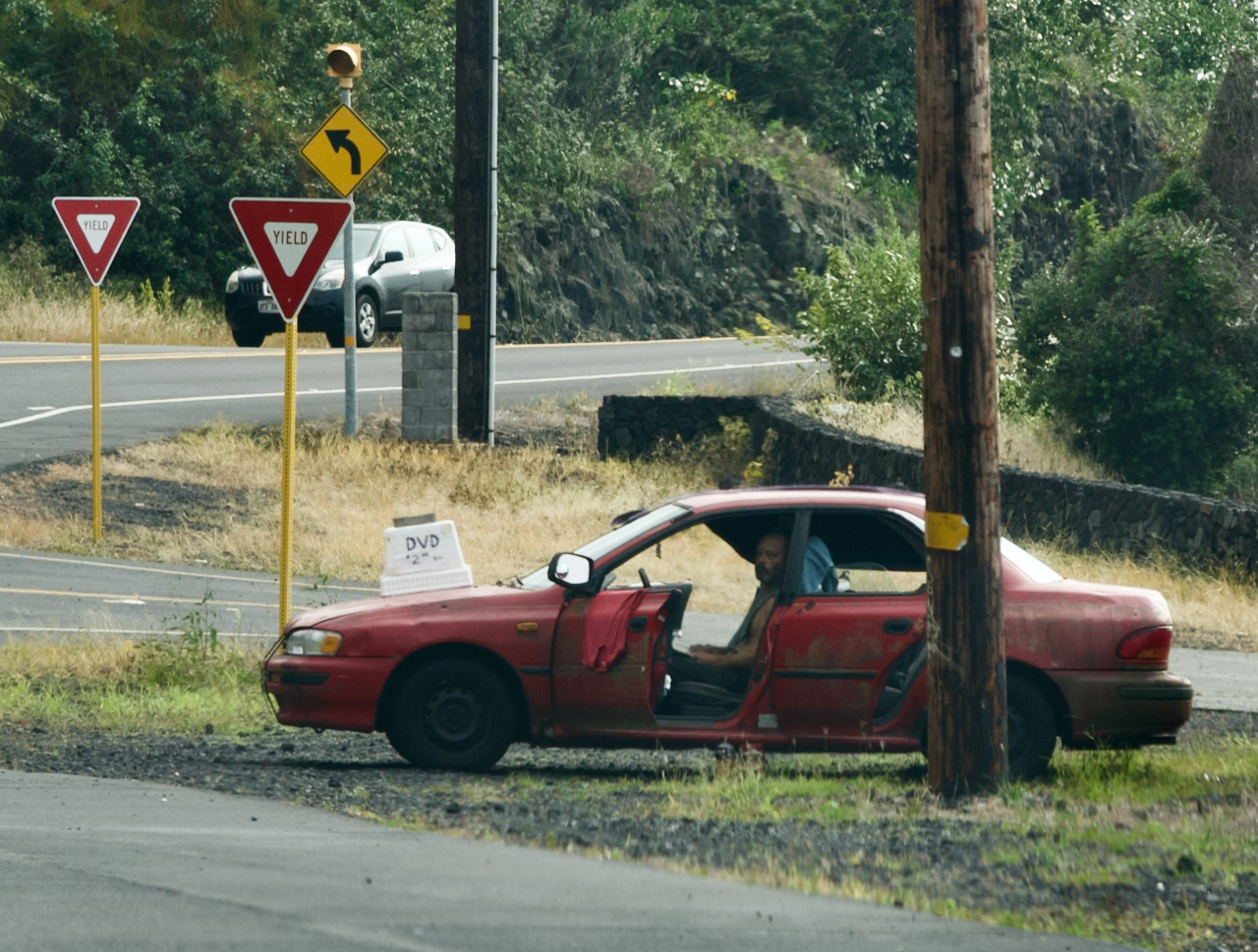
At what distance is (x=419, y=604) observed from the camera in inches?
316

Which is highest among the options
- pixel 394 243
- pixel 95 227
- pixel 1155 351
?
pixel 394 243

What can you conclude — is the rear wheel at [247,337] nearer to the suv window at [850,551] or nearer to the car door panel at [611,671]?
the suv window at [850,551]

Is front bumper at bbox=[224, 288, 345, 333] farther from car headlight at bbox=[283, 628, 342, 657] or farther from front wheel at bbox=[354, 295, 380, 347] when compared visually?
car headlight at bbox=[283, 628, 342, 657]

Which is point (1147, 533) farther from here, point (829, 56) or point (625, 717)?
point (829, 56)

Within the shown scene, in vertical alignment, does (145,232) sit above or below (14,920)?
above

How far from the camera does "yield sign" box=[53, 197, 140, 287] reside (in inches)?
523

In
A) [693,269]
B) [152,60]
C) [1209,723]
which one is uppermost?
[152,60]

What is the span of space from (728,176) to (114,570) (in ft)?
105

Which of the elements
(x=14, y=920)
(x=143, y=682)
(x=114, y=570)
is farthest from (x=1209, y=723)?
(x=114, y=570)

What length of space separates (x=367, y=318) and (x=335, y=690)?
20057mm

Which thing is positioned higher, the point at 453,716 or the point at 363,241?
the point at 363,241

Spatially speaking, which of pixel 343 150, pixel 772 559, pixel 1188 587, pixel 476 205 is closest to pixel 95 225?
pixel 343 150

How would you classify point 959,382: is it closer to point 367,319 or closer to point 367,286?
point 367,286

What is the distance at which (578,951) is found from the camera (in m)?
4.80
